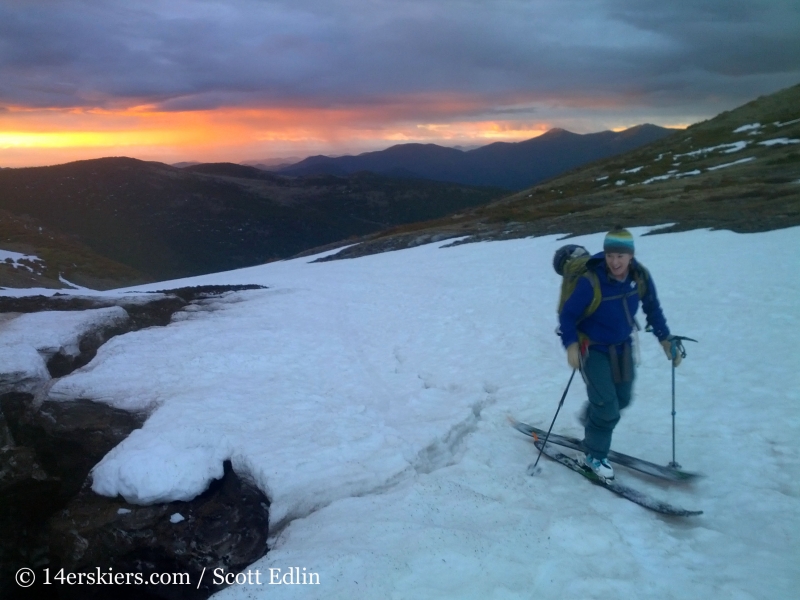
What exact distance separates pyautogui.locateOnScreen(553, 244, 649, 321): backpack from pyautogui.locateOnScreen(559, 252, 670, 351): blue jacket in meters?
0.04

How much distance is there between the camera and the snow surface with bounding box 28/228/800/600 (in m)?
5.85

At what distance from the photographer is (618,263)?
6730 mm

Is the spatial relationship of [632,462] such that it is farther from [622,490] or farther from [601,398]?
[601,398]

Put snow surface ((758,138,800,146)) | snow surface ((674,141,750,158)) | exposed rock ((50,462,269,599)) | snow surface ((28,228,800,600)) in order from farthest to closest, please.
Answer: snow surface ((674,141,750,158)) → snow surface ((758,138,800,146)) → exposed rock ((50,462,269,599)) → snow surface ((28,228,800,600))

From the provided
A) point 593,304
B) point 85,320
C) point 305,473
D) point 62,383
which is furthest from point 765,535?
point 85,320

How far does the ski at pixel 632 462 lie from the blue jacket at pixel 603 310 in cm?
190

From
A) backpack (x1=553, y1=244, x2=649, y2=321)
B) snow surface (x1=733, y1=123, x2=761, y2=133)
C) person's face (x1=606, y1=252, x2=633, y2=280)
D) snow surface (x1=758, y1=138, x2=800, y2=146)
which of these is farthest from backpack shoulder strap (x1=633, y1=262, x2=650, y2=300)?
snow surface (x1=733, y1=123, x2=761, y2=133)

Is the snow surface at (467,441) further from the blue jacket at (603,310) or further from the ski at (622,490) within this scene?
the blue jacket at (603,310)

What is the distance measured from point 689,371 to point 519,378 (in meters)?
3.38

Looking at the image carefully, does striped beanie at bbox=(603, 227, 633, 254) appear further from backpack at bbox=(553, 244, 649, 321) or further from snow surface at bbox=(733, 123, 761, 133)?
snow surface at bbox=(733, 123, 761, 133)

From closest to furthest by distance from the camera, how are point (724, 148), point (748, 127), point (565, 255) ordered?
point (565, 255) < point (724, 148) < point (748, 127)

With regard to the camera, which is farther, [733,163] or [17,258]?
[17,258]

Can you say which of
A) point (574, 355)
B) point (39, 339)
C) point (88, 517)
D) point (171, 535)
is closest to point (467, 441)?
point (574, 355)

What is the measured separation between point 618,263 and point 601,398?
179cm
